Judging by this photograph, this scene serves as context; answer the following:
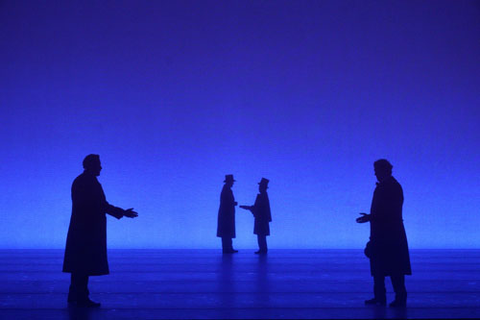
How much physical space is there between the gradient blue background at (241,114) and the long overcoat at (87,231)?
8.27m

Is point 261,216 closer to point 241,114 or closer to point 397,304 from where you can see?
point 241,114

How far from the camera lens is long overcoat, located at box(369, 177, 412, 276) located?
16.8ft

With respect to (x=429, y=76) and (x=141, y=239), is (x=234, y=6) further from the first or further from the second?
(x=141, y=239)

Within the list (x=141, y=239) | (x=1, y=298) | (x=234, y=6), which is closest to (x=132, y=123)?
(x=141, y=239)

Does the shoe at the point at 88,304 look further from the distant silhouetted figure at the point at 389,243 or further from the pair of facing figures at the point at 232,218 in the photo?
the pair of facing figures at the point at 232,218

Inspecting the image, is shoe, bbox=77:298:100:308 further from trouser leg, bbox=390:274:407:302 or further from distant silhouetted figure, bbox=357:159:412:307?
trouser leg, bbox=390:274:407:302

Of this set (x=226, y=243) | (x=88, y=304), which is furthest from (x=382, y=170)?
(x=226, y=243)

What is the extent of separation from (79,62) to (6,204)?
3.98m

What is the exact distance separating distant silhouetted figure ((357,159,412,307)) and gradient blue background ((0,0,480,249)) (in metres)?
8.40

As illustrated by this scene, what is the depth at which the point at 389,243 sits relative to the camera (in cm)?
517

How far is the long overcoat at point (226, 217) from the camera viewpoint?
11453 millimetres

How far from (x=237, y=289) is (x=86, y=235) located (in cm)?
186

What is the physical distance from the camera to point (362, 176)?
44.7ft

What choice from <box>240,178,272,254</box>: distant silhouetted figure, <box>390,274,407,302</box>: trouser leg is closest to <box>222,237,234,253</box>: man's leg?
<box>240,178,272,254</box>: distant silhouetted figure
